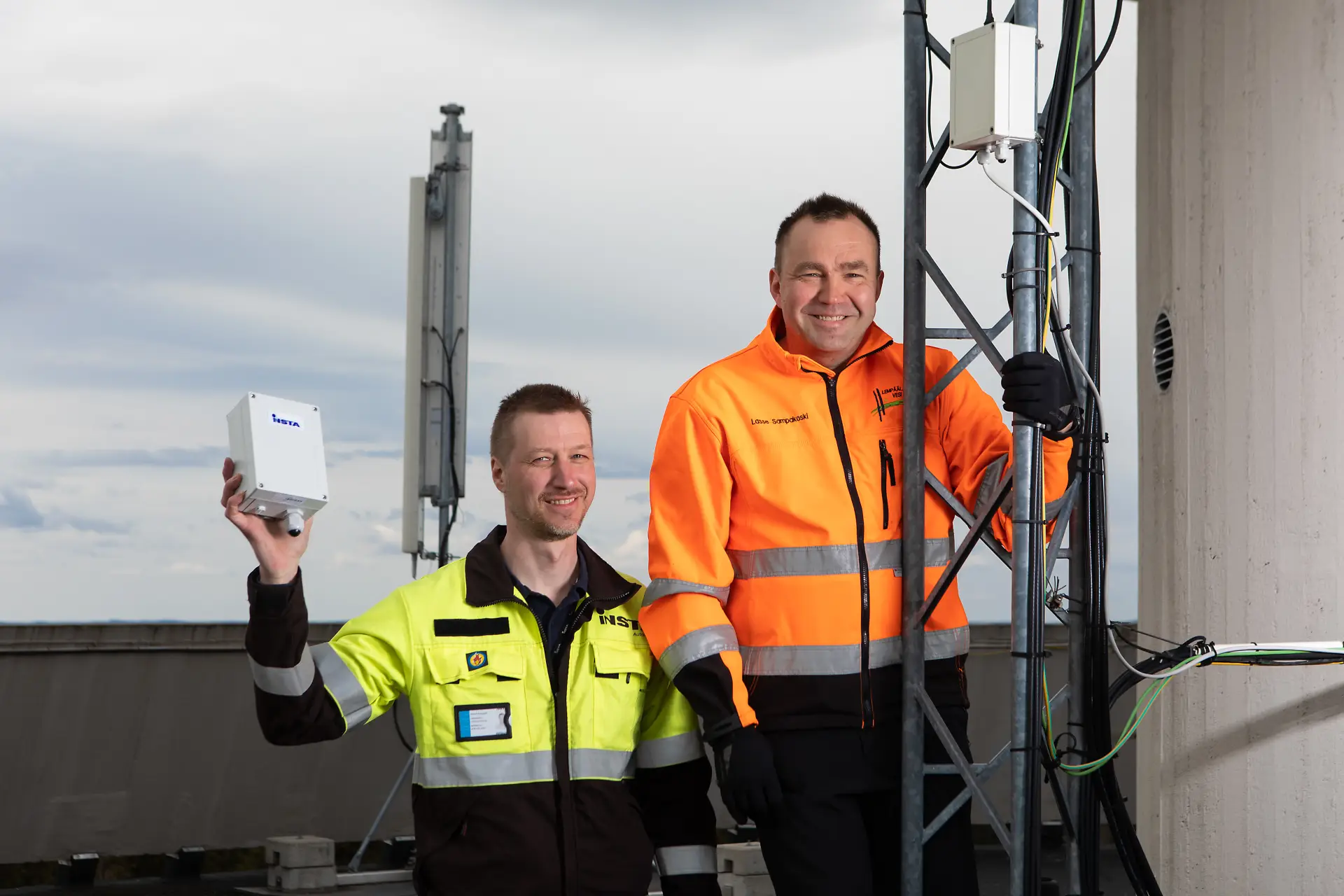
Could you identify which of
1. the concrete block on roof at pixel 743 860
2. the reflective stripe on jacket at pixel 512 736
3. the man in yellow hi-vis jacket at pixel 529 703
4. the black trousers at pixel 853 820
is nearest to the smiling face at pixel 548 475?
the man in yellow hi-vis jacket at pixel 529 703

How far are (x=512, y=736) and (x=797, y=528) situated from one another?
32.3 inches

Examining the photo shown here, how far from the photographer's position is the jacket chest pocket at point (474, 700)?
Result: 2.73 m

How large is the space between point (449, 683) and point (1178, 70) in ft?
10.3

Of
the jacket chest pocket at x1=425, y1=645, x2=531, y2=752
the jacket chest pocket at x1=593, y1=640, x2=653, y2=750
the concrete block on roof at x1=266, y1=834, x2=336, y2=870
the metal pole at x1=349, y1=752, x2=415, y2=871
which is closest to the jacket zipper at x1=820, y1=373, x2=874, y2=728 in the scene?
the jacket chest pocket at x1=593, y1=640, x2=653, y2=750

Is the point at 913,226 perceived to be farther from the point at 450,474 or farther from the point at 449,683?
the point at 450,474

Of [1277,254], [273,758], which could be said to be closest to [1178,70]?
[1277,254]

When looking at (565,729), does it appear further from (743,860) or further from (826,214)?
(743,860)

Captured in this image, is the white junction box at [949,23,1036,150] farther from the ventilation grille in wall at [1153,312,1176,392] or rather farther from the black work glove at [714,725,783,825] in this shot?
the ventilation grille in wall at [1153,312,1176,392]

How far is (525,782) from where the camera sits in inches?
107

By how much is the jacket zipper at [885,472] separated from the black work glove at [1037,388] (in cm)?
39

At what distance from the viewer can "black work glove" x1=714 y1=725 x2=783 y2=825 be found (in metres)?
2.87

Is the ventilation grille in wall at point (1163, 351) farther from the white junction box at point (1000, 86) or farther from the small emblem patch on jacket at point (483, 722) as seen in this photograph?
the small emblem patch on jacket at point (483, 722)

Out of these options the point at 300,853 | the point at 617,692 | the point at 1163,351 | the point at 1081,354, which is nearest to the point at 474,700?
the point at 617,692

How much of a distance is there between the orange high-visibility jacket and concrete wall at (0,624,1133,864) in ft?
14.7
